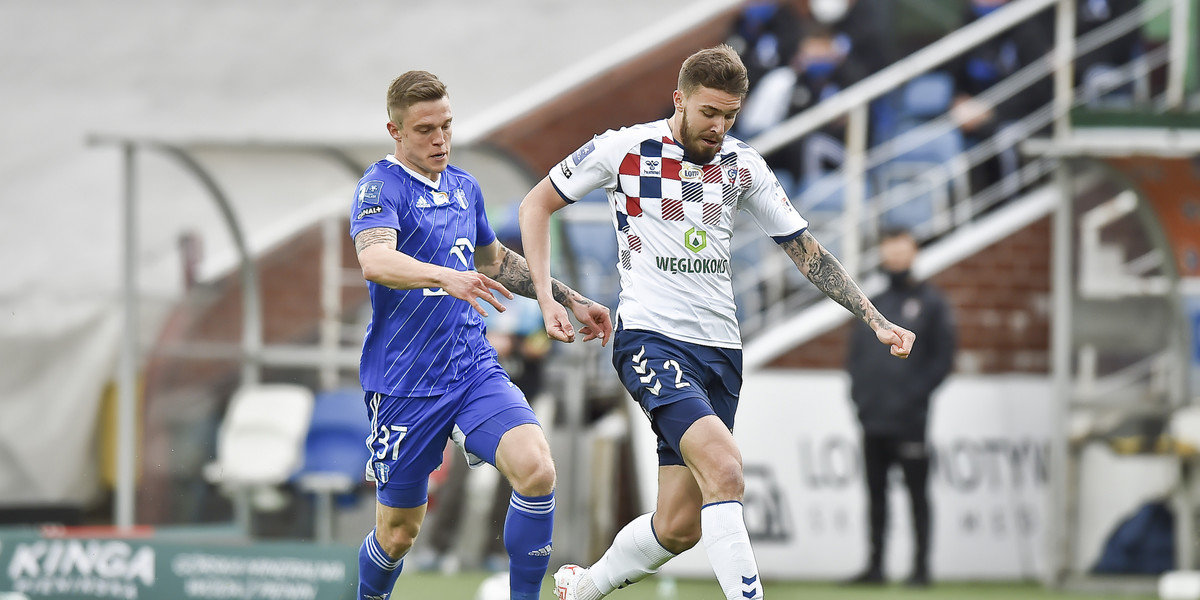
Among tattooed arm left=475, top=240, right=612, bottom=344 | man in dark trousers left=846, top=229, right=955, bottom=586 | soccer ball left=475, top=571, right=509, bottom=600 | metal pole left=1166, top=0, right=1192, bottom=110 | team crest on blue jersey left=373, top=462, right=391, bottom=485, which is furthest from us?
metal pole left=1166, top=0, right=1192, bottom=110

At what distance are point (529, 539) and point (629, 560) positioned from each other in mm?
459

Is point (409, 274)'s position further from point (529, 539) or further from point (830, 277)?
point (830, 277)

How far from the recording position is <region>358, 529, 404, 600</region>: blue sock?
5809 mm

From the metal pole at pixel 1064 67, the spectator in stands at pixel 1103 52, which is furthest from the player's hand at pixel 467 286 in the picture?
the spectator in stands at pixel 1103 52

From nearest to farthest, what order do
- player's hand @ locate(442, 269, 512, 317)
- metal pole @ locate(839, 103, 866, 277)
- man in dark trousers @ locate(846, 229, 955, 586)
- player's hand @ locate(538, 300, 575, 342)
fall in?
player's hand @ locate(442, 269, 512, 317) → player's hand @ locate(538, 300, 575, 342) → man in dark trousers @ locate(846, 229, 955, 586) → metal pole @ locate(839, 103, 866, 277)

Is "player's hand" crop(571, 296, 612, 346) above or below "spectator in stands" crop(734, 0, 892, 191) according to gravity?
below

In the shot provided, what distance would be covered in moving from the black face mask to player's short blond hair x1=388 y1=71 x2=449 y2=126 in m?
5.51

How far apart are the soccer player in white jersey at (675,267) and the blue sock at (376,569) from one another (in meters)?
0.77

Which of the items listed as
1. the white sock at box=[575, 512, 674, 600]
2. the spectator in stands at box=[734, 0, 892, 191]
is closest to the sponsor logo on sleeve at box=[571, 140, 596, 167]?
the white sock at box=[575, 512, 674, 600]

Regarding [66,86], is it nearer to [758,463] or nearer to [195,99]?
[195,99]

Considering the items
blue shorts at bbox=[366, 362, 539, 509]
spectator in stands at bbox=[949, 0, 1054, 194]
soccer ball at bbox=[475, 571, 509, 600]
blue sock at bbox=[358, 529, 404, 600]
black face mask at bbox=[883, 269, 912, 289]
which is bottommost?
soccer ball at bbox=[475, 571, 509, 600]

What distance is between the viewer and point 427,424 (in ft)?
18.4

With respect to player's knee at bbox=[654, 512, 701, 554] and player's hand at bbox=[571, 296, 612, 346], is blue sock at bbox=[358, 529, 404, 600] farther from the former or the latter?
player's hand at bbox=[571, 296, 612, 346]

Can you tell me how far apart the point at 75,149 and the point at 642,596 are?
8.70 m
